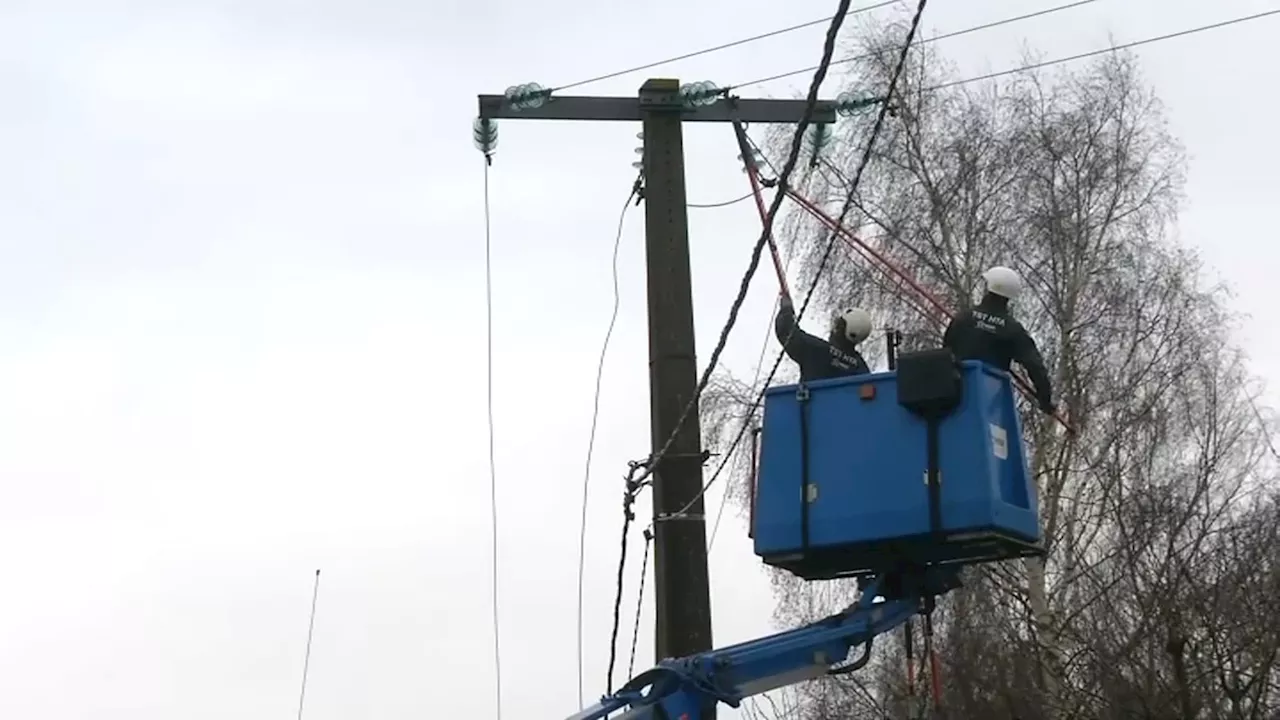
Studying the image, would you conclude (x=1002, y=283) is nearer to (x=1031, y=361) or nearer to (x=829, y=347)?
(x=1031, y=361)

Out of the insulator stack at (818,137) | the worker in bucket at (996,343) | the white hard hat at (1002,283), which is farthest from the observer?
the insulator stack at (818,137)

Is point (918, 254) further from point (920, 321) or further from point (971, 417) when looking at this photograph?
point (971, 417)

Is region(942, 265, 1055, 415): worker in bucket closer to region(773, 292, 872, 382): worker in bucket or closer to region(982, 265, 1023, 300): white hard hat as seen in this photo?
region(982, 265, 1023, 300): white hard hat

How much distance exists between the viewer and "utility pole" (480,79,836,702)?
9258 mm

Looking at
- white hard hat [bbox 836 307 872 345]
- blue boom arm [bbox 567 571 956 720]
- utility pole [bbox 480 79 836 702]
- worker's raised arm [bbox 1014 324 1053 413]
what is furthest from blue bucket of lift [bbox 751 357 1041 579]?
utility pole [bbox 480 79 836 702]

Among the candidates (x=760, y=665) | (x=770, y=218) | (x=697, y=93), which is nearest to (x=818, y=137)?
(x=697, y=93)

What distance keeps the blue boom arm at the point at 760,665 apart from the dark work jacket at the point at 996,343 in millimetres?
899

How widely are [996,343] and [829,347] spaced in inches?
29.8

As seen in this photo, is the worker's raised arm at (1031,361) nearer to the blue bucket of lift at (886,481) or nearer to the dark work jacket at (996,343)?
the dark work jacket at (996,343)

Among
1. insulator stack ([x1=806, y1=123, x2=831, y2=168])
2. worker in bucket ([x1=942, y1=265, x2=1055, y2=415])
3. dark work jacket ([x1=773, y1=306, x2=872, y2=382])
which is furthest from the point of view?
insulator stack ([x1=806, y1=123, x2=831, y2=168])

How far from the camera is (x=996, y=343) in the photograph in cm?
702

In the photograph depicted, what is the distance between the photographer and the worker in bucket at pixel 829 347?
Answer: 739 centimetres

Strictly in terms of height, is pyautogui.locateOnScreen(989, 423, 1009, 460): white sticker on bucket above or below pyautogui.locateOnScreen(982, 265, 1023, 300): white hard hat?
below

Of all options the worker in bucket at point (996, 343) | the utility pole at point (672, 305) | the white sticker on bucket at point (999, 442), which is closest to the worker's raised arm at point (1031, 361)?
the worker in bucket at point (996, 343)
